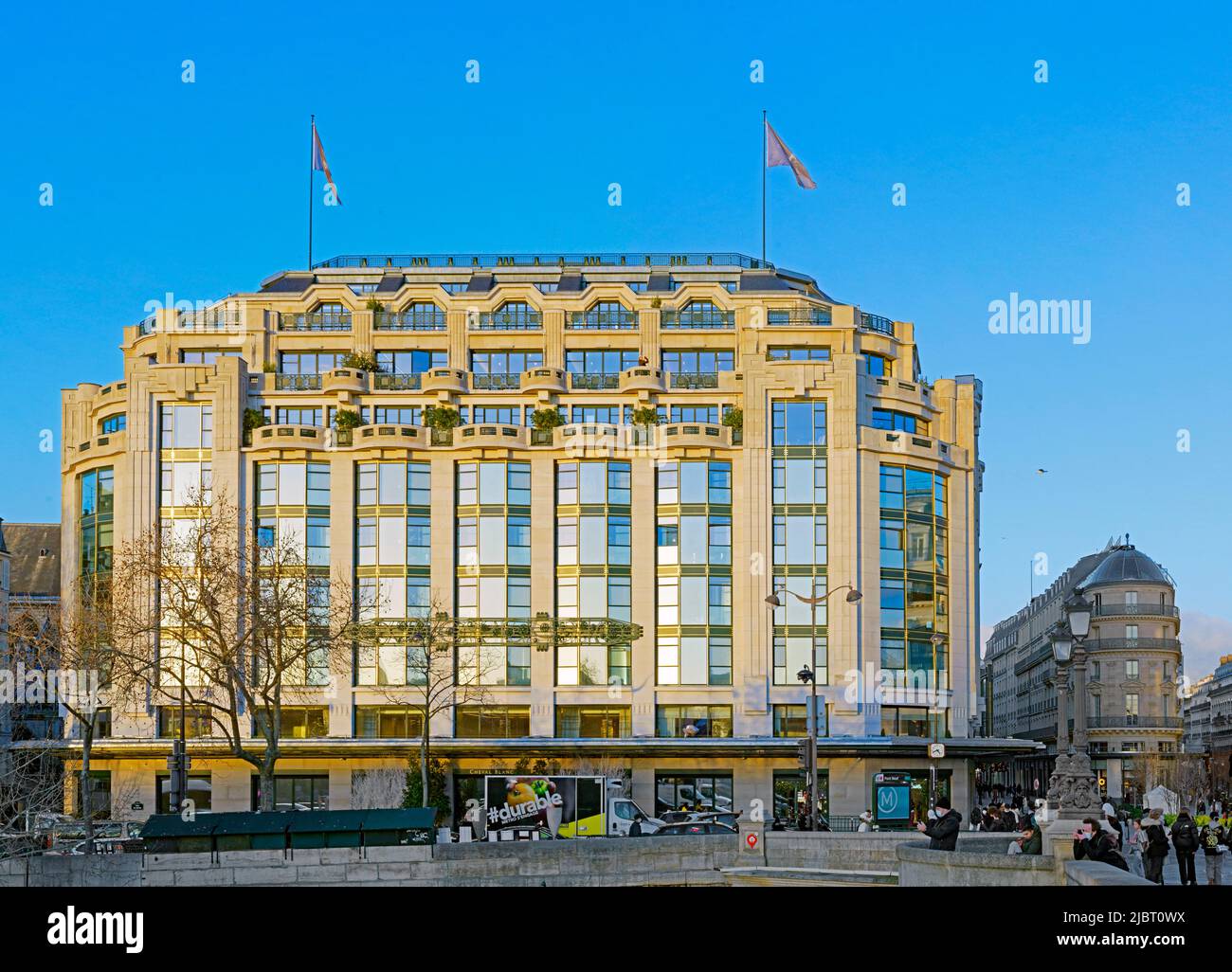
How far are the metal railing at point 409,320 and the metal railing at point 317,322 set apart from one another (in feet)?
6.08

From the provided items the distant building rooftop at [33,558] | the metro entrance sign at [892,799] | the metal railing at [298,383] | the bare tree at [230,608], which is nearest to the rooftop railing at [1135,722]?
the metro entrance sign at [892,799]

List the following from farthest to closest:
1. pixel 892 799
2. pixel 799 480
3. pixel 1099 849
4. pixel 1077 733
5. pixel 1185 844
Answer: pixel 799 480 < pixel 892 799 < pixel 1077 733 < pixel 1185 844 < pixel 1099 849

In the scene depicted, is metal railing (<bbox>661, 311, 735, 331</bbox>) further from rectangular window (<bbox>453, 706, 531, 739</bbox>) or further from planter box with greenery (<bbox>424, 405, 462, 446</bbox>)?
rectangular window (<bbox>453, 706, 531, 739</bbox>)

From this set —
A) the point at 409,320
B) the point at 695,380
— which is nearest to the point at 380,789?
the point at 409,320

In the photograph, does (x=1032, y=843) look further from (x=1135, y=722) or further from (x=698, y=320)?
(x=1135, y=722)

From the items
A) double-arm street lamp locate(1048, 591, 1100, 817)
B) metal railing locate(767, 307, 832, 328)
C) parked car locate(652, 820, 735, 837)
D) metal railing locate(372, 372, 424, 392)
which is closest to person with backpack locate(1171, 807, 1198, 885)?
double-arm street lamp locate(1048, 591, 1100, 817)

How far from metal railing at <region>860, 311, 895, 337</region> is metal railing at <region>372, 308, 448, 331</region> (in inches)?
872

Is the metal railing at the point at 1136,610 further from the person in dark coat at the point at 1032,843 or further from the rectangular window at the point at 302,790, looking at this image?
the person in dark coat at the point at 1032,843

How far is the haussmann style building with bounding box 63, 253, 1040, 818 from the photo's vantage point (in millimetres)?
78750

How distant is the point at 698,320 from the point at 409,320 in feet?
50.5

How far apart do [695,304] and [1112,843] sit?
6381 centimetres

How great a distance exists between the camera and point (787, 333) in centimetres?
8544

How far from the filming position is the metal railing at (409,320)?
86.7m

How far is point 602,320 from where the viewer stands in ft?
285
